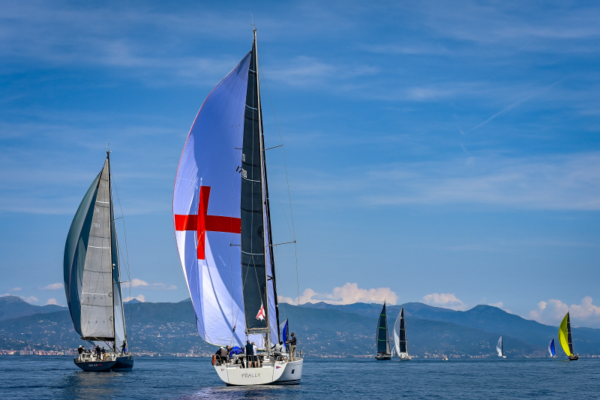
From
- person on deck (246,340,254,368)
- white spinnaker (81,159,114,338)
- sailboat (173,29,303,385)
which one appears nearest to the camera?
person on deck (246,340,254,368)

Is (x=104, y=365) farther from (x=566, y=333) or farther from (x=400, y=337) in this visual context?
(x=566, y=333)

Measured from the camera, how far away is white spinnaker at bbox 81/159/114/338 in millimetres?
53219

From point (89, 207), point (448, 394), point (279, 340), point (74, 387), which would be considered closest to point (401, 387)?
point (448, 394)

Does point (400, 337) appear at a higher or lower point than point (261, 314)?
lower

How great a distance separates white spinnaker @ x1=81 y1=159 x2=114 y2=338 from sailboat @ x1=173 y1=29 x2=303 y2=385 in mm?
22037

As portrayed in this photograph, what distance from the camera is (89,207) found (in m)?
53.4

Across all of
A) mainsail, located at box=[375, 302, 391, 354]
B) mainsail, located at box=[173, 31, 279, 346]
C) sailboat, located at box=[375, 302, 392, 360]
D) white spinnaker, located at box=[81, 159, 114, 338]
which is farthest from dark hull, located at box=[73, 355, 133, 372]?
sailboat, located at box=[375, 302, 392, 360]

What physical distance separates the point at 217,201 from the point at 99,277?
77.6ft

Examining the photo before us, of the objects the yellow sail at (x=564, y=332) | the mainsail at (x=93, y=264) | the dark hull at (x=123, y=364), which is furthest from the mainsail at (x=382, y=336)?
the mainsail at (x=93, y=264)

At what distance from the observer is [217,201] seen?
34250 millimetres

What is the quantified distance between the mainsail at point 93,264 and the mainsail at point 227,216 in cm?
2203

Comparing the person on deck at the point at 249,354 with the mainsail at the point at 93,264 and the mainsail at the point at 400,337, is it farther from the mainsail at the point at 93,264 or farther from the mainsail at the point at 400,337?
the mainsail at the point at 400,337

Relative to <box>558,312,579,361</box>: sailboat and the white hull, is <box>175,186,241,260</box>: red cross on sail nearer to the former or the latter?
the white hull

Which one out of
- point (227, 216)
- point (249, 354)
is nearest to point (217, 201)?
point (227, 216)
